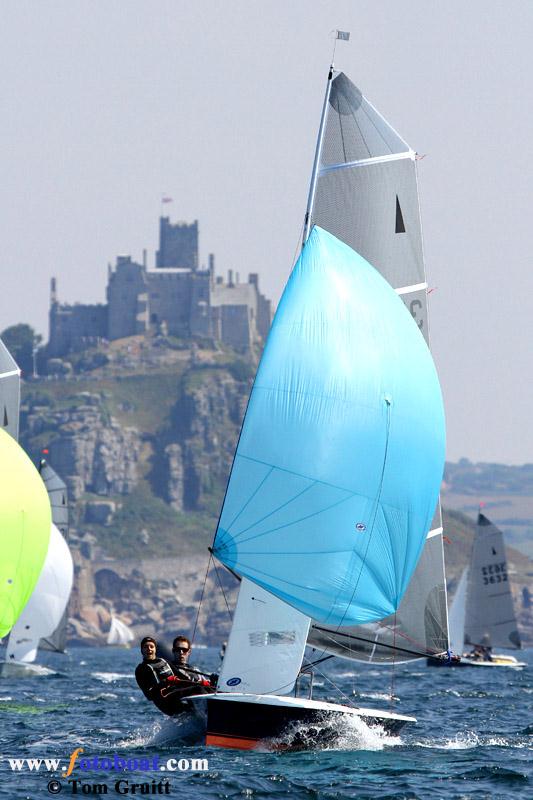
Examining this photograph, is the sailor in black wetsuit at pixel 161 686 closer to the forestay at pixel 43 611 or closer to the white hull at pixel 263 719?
the white hull at pixel 263 719

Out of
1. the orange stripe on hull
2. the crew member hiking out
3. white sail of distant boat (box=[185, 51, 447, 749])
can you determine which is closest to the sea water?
the orange stripe on hull

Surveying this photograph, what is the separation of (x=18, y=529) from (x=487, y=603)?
139ft

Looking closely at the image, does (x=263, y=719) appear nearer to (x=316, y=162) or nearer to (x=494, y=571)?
(x=316, y=162)

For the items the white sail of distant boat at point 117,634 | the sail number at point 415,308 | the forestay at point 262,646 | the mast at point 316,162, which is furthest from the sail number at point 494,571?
the white sail of distant boat at point 117,634

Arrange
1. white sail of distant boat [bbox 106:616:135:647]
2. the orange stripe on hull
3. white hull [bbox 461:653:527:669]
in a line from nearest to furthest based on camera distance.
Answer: the orange stripe on hull, white hull [bbox 461:653:527:669], white sail of distant boat [bbox 106:616:135:647]

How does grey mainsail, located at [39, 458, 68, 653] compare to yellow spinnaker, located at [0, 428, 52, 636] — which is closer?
yellow spinnaker, located at [0, 428, 52, 636]

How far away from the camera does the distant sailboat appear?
209 ft

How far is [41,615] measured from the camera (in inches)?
1889

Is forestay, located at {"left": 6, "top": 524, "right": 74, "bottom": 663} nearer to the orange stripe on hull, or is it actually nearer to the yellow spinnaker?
the yellow spinnaker

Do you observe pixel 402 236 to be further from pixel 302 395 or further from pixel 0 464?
pixel 0 464

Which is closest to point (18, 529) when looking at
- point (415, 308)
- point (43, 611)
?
point (415, 308)

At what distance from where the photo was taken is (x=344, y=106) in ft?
80.3

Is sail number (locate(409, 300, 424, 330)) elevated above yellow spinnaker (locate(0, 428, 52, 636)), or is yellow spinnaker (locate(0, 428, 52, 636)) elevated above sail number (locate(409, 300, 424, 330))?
sail number (locate(409, 300, 424, 330))
